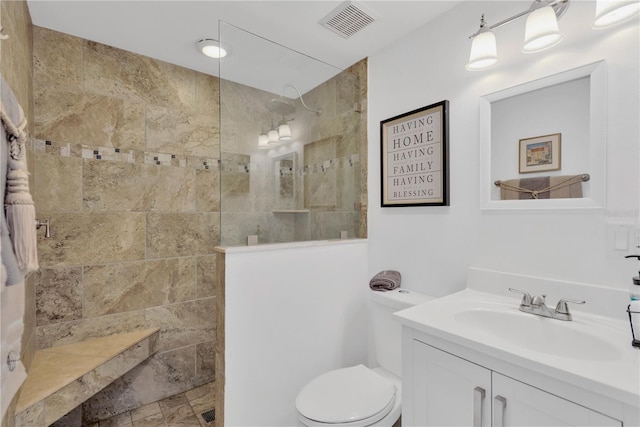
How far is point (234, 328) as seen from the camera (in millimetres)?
1563

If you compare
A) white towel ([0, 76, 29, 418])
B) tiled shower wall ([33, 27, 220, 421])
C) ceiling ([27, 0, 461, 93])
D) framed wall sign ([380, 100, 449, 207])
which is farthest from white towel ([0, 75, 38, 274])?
framed wall sign ([380, 100, 449, 207])

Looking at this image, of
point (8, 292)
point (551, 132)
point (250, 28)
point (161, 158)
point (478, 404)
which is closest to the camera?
point (8, 292)

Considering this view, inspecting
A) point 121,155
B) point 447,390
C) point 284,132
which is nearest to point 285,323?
point 447,390

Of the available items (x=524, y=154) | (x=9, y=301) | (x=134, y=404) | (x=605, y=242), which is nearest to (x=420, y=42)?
(x=524, y=154)

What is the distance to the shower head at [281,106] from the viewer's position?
1828mm

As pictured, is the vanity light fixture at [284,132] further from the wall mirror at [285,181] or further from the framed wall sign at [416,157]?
the framed wall sign at [416,157]

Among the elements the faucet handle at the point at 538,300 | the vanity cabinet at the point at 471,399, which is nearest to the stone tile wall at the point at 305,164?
the vanity cabinet at the point at 471,399

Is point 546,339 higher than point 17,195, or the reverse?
point 17,195

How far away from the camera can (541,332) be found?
1168 millimetres

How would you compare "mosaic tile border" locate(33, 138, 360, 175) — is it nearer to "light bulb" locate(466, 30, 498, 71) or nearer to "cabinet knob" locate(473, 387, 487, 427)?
"light bulb" locate(466, 30, 498, 71)

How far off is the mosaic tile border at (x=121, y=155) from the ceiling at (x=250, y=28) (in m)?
0.72

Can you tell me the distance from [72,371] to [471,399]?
2.00 m

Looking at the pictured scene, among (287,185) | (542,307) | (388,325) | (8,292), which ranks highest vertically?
(287,185)

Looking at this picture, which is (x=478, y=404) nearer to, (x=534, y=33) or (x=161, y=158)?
(x=534, y=33)
